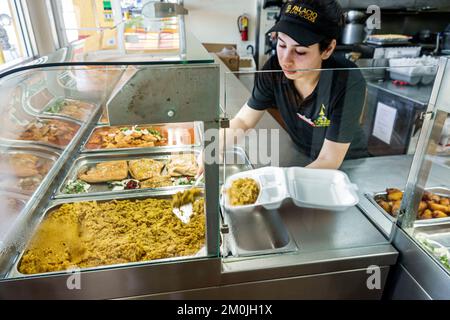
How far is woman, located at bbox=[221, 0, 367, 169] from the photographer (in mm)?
1252

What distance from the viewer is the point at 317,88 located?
1.26 m

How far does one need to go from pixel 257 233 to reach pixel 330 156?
460 millimetres

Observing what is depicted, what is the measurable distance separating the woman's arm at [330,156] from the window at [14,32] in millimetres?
3033

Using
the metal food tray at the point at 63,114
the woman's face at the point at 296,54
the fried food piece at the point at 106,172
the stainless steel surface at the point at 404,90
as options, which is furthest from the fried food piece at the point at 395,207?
the stainless steel surface at the point at 404,90

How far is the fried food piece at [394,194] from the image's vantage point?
4.14ft

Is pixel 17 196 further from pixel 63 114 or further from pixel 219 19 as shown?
pixel 219 19

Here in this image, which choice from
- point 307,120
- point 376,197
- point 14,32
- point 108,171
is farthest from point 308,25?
point 14,32

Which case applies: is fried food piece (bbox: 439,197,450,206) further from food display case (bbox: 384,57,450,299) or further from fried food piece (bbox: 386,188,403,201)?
fried food piece (bbox: 386,188,403,201)

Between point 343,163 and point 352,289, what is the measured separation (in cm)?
49

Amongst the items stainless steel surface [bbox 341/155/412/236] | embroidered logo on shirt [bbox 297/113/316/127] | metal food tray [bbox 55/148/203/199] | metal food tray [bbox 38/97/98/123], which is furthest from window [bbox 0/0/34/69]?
stainless steel surface [bbox 341/155/412/236]

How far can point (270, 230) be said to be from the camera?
1139 mm

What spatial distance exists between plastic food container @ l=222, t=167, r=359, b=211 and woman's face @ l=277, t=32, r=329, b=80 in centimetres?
44
